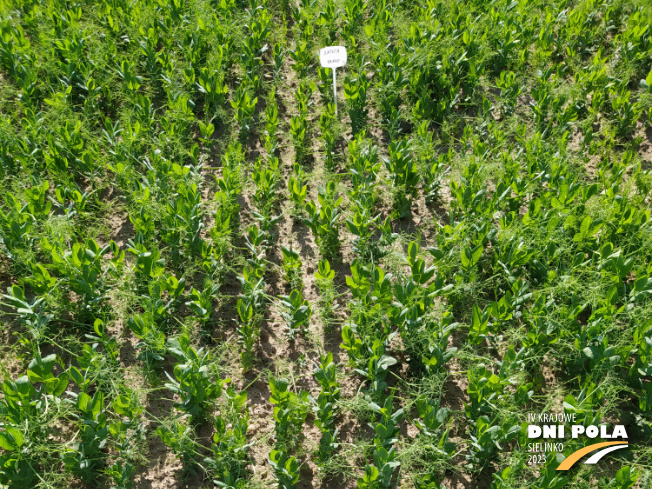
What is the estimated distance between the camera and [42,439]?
2.63 m

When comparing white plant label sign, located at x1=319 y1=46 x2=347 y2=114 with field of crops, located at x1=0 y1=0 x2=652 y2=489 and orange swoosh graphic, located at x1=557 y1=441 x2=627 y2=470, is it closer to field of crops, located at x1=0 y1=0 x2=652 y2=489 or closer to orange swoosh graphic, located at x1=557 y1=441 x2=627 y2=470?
field of crops, located at x1=0 y1=0 x2=652 y2=489

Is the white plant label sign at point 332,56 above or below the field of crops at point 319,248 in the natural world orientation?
above

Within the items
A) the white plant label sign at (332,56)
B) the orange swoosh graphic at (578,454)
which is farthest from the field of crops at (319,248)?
the white plant label sign at (332,56)

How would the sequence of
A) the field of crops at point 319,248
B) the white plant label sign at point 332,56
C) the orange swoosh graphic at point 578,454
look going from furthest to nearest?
the white plant label sign at point 332,56 < the field of crops at point 319,248 < the orange swoosh graphic at point 578,454

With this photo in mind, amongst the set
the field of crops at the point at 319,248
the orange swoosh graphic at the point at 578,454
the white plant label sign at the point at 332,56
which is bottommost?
the orange swoosh graphic at the point at 578,454

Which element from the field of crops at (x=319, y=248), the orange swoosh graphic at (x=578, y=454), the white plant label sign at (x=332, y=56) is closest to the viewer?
the orange swoosh graphic at (x=578, y=454)

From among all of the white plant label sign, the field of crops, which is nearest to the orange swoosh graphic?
the field of crops

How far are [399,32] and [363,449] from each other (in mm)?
4221

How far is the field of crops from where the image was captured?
2.74 meters

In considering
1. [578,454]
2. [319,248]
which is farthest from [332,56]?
[578,454]

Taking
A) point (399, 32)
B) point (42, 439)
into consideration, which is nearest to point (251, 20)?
point (399, 32)

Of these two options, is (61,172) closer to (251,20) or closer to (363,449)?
(251,20)

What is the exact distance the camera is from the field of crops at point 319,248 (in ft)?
8.98

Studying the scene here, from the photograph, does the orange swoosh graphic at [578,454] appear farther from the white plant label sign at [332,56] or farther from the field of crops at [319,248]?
the white plant label sign at [332,56]
